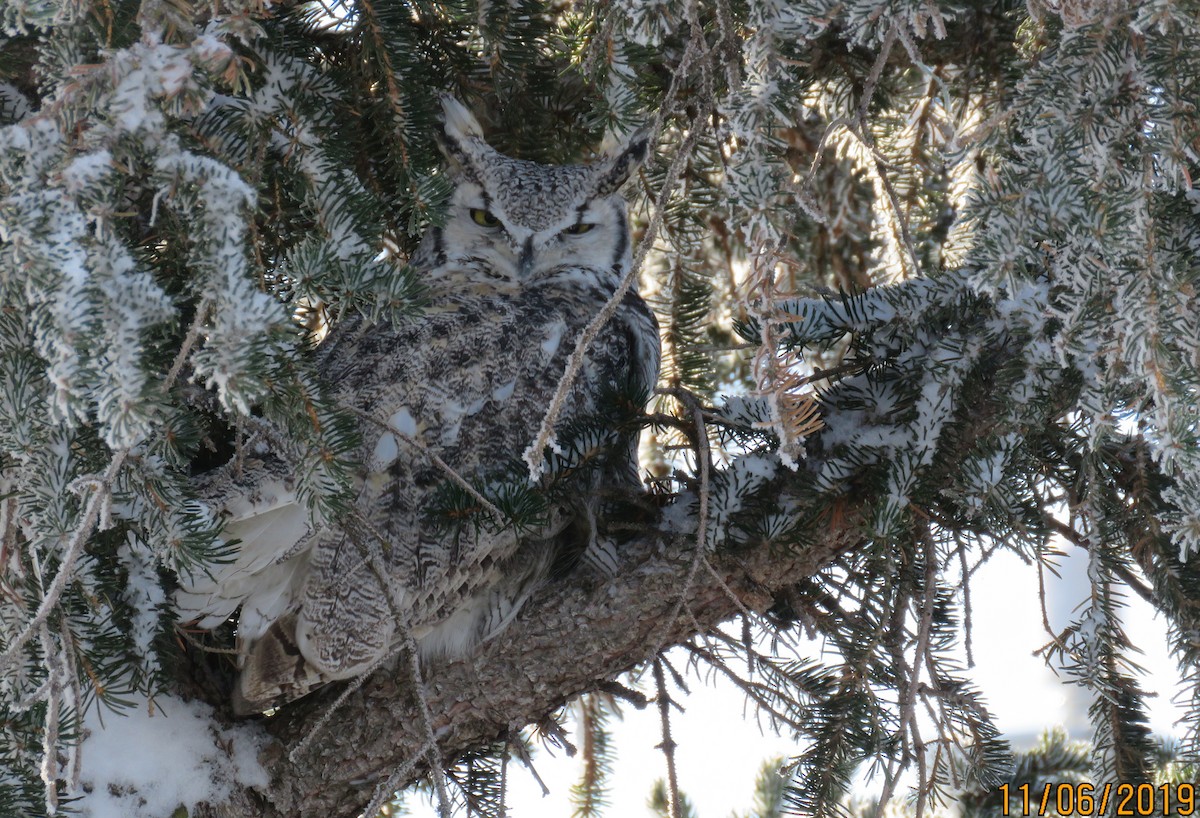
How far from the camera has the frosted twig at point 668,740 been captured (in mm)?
1608

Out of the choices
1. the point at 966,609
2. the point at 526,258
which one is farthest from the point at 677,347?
the point at 966,609

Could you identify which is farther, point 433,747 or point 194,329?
point 433,747

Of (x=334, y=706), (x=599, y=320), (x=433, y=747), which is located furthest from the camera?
(x=334, y=706)

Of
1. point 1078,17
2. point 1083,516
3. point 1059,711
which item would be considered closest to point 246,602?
point 1083,516

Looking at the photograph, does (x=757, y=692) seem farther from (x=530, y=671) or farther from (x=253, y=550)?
(x=253, y=550)

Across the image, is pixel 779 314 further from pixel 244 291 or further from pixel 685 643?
pixel 685 643

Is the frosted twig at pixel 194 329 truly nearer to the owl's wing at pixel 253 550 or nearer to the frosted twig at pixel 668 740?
the owl's wing at pixel 253 550

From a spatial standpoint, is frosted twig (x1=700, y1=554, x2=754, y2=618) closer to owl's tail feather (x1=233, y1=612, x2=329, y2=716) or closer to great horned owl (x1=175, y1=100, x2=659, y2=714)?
great horned owl (x1=175, y1=100, x2=659, y2=714)

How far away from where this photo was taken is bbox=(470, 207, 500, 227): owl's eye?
2.26 metres

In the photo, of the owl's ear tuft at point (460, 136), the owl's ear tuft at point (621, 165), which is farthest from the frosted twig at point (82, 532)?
the owl's ear tuft at point (621, 165)

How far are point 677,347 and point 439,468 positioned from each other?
0.86m

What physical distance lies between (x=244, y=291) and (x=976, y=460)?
104cm

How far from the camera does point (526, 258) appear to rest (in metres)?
2.22

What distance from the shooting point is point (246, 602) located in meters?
1.69
